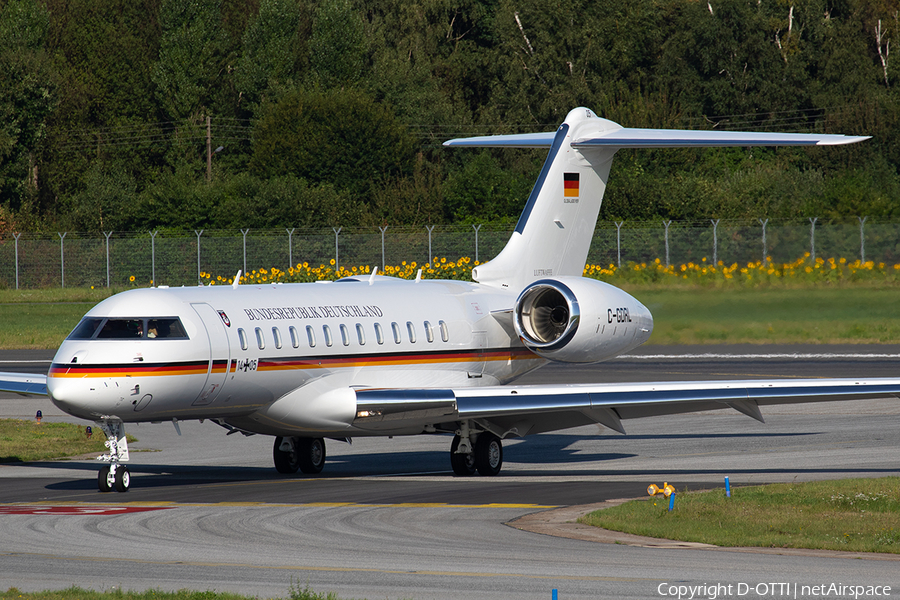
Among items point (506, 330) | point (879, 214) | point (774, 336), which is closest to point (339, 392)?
point (506, 330)

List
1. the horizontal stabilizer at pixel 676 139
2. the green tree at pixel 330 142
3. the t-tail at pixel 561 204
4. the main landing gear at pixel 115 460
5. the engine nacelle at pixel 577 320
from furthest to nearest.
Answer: the green tree at pixel 330 142
the t-tail at pixel 561 204
the engine nacelle at pixel 577 320
the horizontal stabilizer at pixel 676 139
the main landing gear at pixel 115 460

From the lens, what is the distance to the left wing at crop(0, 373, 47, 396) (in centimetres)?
2264

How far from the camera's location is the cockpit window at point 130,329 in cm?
2005

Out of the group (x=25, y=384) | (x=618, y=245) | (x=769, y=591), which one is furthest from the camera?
(x=618, y=245)

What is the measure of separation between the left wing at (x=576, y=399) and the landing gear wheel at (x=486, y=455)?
2.51ft

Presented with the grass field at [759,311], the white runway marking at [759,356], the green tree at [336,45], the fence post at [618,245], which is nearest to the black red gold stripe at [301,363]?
the grass field at [759,311]

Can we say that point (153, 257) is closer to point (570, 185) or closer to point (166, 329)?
point (570, 185)

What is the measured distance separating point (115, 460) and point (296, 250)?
38374 mm

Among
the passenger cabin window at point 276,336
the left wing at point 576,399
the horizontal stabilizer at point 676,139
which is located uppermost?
the horizontal stabilizer at point 676,139

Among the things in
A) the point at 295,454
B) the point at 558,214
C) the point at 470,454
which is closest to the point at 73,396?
the point at 295,454

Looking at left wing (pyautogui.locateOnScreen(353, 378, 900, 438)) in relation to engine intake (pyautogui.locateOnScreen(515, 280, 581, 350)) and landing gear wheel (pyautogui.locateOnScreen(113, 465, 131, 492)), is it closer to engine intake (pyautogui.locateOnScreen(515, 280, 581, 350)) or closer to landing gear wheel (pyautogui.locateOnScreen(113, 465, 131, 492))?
engine intake (pyautogui.locateOnScreen(515, 280, 581, 350))

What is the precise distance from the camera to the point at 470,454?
2352 centimetres

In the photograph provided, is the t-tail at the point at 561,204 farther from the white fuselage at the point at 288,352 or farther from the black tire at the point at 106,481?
the black tire at the point at 106,481

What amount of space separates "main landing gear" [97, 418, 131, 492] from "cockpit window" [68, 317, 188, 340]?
54.8 inches
